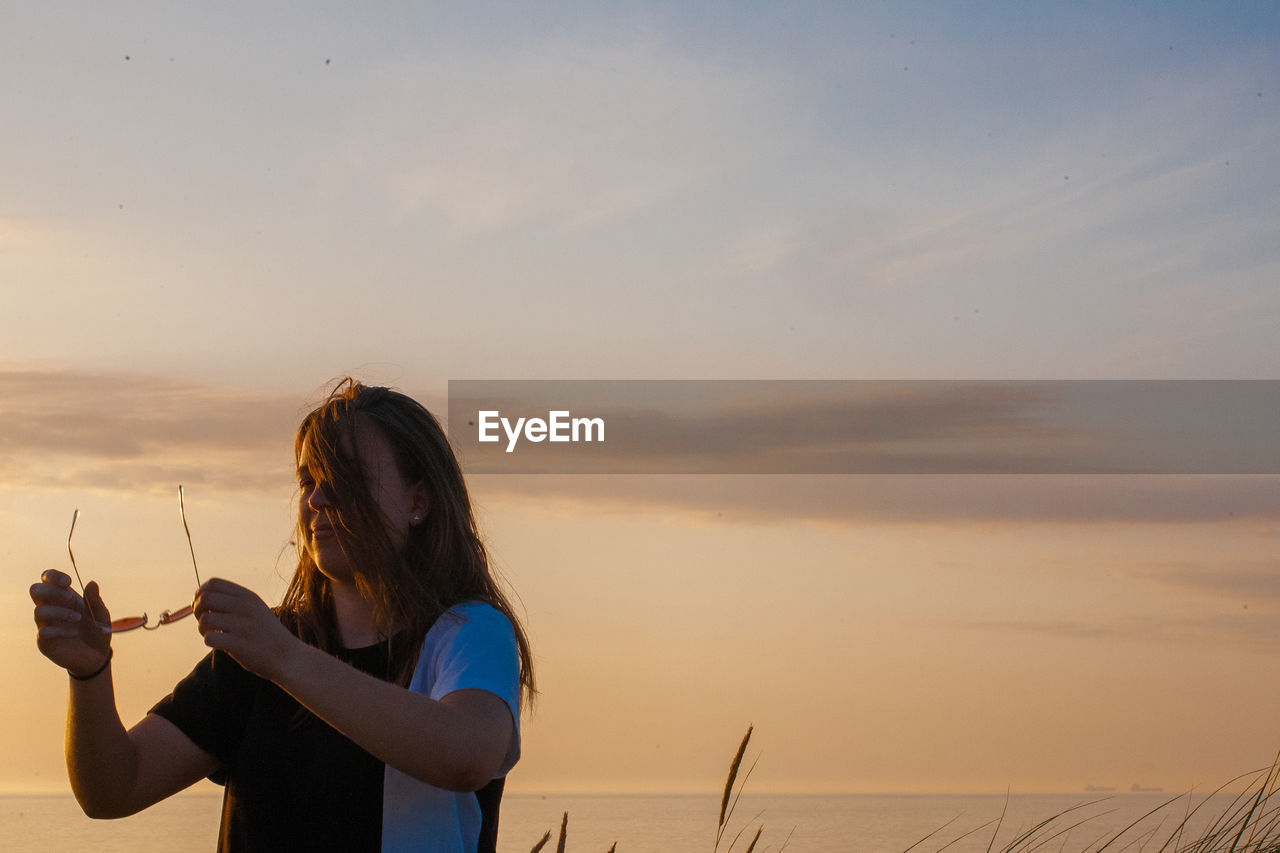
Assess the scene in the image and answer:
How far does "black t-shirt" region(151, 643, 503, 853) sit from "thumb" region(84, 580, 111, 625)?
315 mm

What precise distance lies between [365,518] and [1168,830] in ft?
9.90

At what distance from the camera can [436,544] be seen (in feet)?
9.56

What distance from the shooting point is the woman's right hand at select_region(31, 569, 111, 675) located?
252cm

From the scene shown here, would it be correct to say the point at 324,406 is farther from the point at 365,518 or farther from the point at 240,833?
the point at 240,833

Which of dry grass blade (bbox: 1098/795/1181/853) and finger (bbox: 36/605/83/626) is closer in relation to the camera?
finger (bbox: 36/605/83/626)

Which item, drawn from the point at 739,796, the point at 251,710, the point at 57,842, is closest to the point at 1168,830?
the point at 739,796

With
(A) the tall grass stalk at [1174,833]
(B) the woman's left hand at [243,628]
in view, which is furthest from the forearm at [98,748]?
(A) the tall grass stalk at [1174,833]

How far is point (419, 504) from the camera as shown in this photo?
2.98 metres

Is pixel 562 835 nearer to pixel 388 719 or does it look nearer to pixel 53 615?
pixel 388 719

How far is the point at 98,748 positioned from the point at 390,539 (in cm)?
72

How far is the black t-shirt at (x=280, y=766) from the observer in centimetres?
259

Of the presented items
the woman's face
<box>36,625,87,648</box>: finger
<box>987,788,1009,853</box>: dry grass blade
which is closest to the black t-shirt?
the woman's face

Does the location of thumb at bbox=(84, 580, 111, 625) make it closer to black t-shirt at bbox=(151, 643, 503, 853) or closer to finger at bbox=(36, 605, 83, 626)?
finger at bbox=(36, 605, 83, 626)

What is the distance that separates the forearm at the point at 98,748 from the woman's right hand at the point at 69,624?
0.06 meters
